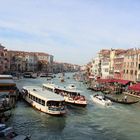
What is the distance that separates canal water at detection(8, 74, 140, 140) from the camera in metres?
22.4

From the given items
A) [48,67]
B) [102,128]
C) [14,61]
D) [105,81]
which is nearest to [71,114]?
[102,128]

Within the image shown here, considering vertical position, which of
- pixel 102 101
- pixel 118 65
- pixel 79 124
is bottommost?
pixel 79 124

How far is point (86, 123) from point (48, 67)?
438 feet

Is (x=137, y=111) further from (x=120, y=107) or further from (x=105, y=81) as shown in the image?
(x=105, y=81)

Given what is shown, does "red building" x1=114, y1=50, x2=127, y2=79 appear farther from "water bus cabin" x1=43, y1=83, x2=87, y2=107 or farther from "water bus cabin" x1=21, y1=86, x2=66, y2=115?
"water bus cabin" x1=21, y1=86, x2=66, y2=115

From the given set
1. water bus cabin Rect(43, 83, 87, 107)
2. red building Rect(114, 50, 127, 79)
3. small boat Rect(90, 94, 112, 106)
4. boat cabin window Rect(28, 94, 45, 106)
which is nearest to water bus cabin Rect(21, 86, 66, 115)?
Answer: boat cabin window Rect(28, 94, 45, 106)

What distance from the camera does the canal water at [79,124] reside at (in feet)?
→ 73.5

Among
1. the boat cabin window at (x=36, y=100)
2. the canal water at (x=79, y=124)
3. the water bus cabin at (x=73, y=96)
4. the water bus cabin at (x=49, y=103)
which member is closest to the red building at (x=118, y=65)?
the water bus cabin at (x=73, y=96)

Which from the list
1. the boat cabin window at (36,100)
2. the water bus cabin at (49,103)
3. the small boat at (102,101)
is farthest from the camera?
the small boat at (102,101)

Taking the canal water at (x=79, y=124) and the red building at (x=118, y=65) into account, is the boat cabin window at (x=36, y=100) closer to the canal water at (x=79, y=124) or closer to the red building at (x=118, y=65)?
the canal water at (x=79, y=124)

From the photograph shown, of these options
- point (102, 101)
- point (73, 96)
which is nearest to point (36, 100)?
point (73, 96)

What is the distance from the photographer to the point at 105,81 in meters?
67.9

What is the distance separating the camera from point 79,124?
2564cm

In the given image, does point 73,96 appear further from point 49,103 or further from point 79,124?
point 79,124
